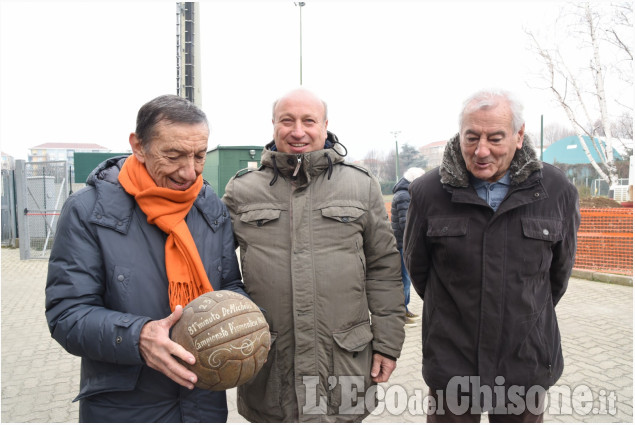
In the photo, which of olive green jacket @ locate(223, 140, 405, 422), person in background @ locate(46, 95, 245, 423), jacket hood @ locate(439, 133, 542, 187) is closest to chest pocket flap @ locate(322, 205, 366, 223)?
olive green jacket @ locate(223, 140, 405, 422)

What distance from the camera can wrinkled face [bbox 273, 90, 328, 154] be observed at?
273cm

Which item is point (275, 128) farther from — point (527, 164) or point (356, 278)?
point (527, 164)

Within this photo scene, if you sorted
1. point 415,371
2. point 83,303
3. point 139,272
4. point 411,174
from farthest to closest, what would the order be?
point 411,174, point 415,371, point 139,272, point 83,303

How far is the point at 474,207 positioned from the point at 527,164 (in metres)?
Result: 0.38

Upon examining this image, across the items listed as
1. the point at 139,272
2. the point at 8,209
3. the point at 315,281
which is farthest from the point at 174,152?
the point at 8,209

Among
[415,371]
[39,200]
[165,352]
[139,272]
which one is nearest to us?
[165,352]

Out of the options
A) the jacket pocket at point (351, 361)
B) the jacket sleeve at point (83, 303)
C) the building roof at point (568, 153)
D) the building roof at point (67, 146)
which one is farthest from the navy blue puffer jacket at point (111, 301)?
the building roof at point (67, 146)

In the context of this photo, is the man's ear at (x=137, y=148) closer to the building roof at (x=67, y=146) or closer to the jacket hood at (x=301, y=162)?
the jacket hood at (x=301, y=162)

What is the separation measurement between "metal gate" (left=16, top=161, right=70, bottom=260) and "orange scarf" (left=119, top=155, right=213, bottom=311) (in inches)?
541

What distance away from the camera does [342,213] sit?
2662 mm

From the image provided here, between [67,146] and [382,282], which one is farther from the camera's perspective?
[67,146]

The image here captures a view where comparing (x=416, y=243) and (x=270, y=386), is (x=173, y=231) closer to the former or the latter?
(x=270, y=386)

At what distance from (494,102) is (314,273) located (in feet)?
4.62

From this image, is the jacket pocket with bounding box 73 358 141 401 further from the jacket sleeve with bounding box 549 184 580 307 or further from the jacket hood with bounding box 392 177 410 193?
the jacket hood with bounding box 392 177 410 193
